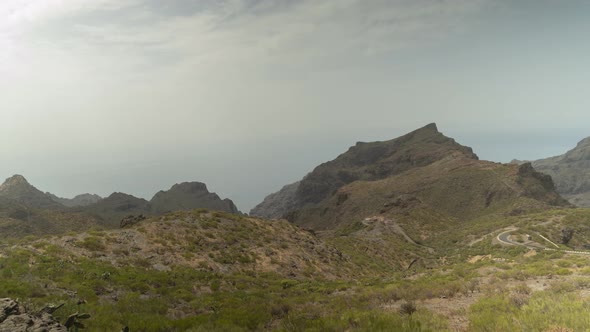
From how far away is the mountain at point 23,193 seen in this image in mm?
156500

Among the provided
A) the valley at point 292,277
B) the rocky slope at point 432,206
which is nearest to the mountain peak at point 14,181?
the rocky slope at point 432,206

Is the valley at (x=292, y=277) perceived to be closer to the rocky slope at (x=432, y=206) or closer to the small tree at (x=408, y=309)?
the small tree at (x=408, y=309)

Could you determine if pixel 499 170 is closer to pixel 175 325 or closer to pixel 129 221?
pixel 129 221

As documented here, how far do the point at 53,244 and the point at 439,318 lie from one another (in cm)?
2751

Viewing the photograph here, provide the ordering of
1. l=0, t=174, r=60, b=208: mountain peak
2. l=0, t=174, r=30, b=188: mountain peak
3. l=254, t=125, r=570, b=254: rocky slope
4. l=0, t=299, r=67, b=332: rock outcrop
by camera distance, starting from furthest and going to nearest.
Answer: l=0, t=174, r=30, b=188: mountain peak → l=0, t=174, r=60, b=208: mountain peak → l=254, t=125, r=570, b=254: rocky slope → l=0, t=299, r=67, b=332: rock outcrop

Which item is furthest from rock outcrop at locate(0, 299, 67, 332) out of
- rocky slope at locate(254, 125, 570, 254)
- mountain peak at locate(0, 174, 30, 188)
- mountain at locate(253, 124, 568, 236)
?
mountain peak at locate(0, 174, 30, 188)

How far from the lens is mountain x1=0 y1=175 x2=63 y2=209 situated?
15650cm

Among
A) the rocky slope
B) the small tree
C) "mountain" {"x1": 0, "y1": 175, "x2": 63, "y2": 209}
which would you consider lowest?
the rocky slope

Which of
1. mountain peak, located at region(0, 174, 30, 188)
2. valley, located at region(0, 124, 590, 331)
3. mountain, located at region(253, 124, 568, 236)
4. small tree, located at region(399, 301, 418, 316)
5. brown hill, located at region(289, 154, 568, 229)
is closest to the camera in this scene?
valley, located at region(0, 124, 590, 331)

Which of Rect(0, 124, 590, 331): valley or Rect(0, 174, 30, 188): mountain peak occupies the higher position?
Rect(0, 174, 30, 188): mountain peak

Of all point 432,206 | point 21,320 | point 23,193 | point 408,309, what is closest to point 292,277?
point 408,309

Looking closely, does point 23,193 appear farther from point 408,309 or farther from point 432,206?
point 408,309

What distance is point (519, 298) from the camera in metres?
12.6

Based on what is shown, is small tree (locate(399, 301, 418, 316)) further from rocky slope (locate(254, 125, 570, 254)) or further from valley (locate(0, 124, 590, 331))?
rocky slope (locate(254, 125, 570, 254))
